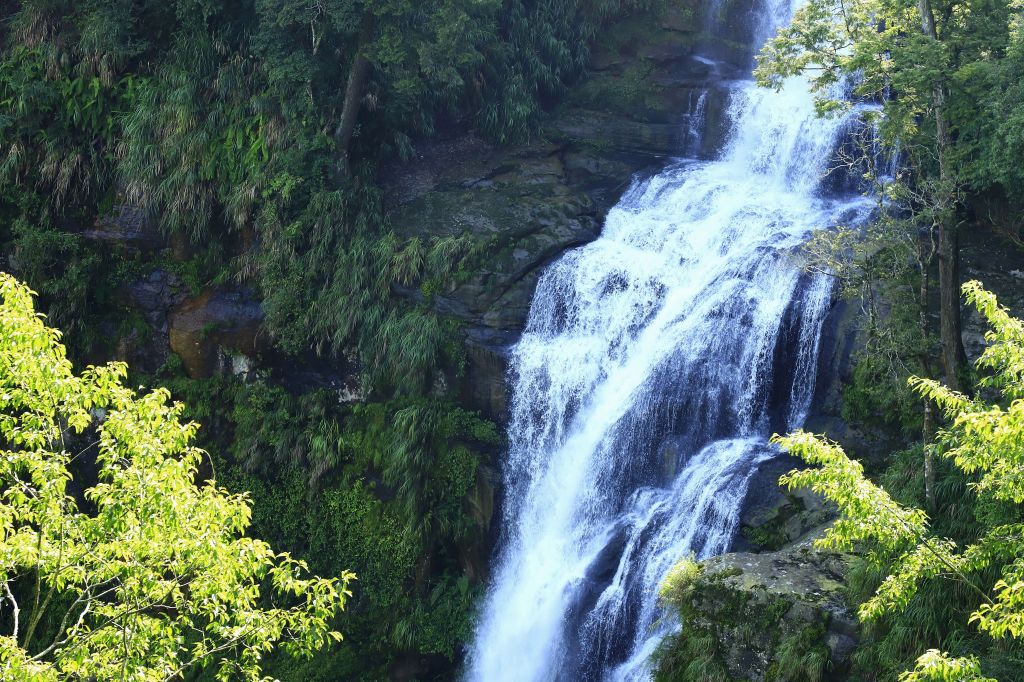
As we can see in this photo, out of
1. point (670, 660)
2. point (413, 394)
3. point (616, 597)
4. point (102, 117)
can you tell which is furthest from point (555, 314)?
point (102, 117)

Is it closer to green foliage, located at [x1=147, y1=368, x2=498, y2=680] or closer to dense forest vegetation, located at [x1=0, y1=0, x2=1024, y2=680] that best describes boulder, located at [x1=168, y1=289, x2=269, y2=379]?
dense forest vegetation, located at [x1=0, y1=0, x2=1024, y2=680]

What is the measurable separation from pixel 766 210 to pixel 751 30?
8.61m

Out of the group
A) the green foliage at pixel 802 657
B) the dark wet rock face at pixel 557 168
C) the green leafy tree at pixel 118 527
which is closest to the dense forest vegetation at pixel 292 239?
the dark wet rock face at pixel 557 168

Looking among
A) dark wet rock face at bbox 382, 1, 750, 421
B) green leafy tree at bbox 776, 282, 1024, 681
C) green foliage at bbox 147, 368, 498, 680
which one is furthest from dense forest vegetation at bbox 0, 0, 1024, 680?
green leafy tree at bbox 776, 282, 1024, 681

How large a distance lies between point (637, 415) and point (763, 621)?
6038mm

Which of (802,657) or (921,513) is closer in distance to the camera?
(921,513)

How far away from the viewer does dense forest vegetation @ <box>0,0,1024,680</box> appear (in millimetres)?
15695

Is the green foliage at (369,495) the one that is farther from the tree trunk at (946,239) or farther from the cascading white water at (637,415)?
the tree trunk at (946,239)

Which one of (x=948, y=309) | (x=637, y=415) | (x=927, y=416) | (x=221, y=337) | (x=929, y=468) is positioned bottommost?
(x=221, y=337)

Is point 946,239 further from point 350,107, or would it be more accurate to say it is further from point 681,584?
point 350,107

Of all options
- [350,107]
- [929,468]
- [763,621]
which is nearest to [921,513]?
[763,621]

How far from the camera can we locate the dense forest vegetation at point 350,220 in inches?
618

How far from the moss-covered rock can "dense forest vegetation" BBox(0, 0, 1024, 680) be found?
108 inches

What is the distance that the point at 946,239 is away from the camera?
14.5 m
